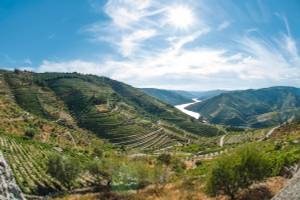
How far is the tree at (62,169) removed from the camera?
3425 inches

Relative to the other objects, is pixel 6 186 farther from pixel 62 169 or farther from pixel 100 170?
pixel 100 170

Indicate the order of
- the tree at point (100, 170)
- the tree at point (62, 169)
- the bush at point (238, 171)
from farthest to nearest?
the tree at point (100, 170) → the tree at point (62, 169) → the bush at point (238, 171)

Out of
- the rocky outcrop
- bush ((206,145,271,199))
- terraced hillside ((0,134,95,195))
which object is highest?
the rocky outcrop

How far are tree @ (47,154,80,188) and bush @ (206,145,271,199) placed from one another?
5047cm

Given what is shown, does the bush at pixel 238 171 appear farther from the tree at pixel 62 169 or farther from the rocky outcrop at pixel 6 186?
the tree at pixel 62 169

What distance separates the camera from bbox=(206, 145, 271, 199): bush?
45438 mm

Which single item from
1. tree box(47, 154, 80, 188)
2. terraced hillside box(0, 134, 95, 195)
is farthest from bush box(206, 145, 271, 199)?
terraced hillside box(0, 134, 95, 195)

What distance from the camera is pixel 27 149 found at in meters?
126

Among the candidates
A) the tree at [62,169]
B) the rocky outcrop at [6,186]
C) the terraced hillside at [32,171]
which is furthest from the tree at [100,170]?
the rocky outcrop at [6,186]

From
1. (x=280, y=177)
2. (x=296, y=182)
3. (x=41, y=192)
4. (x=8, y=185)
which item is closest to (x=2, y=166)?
(x=8, y=185)

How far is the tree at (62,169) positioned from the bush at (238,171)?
50470 millimetres

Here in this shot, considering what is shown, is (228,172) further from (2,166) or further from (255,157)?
(2,166)

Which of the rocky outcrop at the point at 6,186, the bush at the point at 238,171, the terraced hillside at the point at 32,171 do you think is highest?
the rocky outcrop at the point at 6,186

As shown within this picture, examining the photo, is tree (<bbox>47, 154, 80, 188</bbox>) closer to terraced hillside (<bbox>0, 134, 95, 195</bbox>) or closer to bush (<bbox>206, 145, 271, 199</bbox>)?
terraced hillside (<bbox>0, 134, 95, 195</bbox>)
